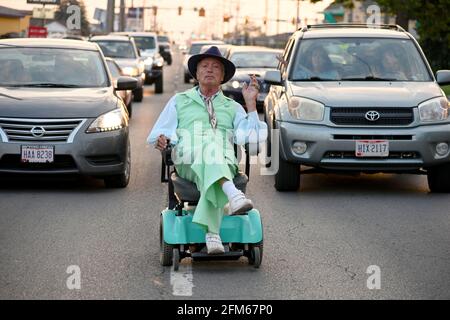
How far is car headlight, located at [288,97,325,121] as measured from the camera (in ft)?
39.7

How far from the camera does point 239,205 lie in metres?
7.55

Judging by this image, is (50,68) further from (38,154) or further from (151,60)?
(151,60)

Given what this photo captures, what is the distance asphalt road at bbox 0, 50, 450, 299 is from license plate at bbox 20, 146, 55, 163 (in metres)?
0.37

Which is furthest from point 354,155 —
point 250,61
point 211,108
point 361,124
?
point 250,61

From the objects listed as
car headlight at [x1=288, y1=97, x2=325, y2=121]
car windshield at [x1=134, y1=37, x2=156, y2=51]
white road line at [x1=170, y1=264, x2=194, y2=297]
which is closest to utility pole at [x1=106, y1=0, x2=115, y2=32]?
car windshield at [x1=134, y1=37, x2=156, y2=51]

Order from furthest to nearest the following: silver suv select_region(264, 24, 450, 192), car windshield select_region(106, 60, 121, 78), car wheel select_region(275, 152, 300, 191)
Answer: car windshield select_region(106, 60, 121, 78) → car wheel select_region(275, 152, 300, 191) → silver suv select_region(264, 24, 450, 192)

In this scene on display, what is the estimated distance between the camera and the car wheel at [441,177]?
486 inches

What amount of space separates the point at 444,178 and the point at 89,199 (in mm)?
3905

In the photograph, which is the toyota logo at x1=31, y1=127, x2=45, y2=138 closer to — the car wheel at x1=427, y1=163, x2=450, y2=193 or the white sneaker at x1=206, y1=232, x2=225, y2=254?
the car wheel at x1=427, y1=163, x2=450, y2=193

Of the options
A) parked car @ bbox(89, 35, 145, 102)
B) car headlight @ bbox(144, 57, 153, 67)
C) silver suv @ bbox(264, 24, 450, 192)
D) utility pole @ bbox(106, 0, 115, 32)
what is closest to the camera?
silver suv @ bbox(264, 24, 450, 192)

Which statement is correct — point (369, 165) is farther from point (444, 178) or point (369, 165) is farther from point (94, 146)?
point (94, 146)

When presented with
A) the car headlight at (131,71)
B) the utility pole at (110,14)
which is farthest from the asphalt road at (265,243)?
the utility pole at (110,14)

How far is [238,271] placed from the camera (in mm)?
7887
